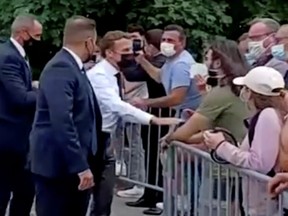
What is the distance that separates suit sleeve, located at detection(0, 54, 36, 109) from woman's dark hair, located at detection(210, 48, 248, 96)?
1.55 meters

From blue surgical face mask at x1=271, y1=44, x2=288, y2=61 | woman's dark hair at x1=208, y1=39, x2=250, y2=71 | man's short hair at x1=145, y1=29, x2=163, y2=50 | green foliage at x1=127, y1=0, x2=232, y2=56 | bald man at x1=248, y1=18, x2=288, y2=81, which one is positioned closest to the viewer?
woman's dark hair at x1=208, y1=39, x2=250, y2=71

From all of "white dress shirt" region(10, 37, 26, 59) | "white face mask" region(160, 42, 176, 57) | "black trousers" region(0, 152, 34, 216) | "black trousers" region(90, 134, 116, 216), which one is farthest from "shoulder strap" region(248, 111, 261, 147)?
"white face mask" region(160, 42, 176, 57)

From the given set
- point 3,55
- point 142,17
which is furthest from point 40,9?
point 3,55

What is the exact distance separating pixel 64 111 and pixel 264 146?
55.8 inches

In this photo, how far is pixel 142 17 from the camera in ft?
42.6

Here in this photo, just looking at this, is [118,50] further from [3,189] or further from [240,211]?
[240,211]

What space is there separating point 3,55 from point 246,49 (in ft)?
8.57

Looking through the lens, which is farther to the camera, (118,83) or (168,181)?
(118,83)

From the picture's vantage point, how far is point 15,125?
22.8 ft

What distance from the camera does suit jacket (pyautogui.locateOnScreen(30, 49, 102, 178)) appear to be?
18.8ft

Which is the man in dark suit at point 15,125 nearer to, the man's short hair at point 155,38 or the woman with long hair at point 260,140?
the woman with long hair at point 260,140

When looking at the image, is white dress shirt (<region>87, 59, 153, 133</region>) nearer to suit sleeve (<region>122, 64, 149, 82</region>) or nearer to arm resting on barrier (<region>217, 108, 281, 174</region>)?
arm resting on barrier (<region>217, 108, 281, 174</region>)

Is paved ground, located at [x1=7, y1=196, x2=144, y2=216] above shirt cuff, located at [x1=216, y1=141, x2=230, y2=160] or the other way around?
the other way around

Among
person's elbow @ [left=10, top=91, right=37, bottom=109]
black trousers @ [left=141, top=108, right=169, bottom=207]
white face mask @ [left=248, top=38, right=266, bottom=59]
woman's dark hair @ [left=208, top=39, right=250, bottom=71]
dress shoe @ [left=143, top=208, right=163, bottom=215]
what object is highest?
woman's dark hair @ [left=208, top=39, right=250, bottom=71]
